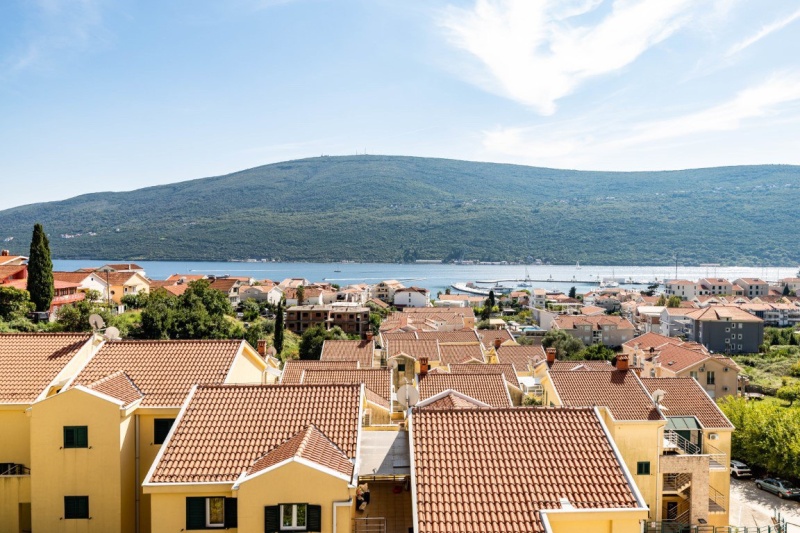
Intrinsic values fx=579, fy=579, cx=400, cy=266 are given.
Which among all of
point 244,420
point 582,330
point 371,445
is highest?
point 244,420

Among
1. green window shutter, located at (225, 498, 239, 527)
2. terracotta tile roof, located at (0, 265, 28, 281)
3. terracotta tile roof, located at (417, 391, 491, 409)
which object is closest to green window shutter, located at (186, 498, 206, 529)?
green window shutter, located at (225, 498, 239, 527)

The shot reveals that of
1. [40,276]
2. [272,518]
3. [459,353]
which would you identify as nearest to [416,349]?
[459,353]

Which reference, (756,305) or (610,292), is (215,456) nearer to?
(756,305)

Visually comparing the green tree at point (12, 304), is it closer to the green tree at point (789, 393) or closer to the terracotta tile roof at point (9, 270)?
the terracotta tile roof at point (9, 270)

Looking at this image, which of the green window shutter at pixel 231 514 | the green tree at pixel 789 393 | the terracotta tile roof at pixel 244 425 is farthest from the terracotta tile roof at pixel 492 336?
the green window shutter at pixel 231 514

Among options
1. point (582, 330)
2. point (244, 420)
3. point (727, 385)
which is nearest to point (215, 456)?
point (244, 420)
